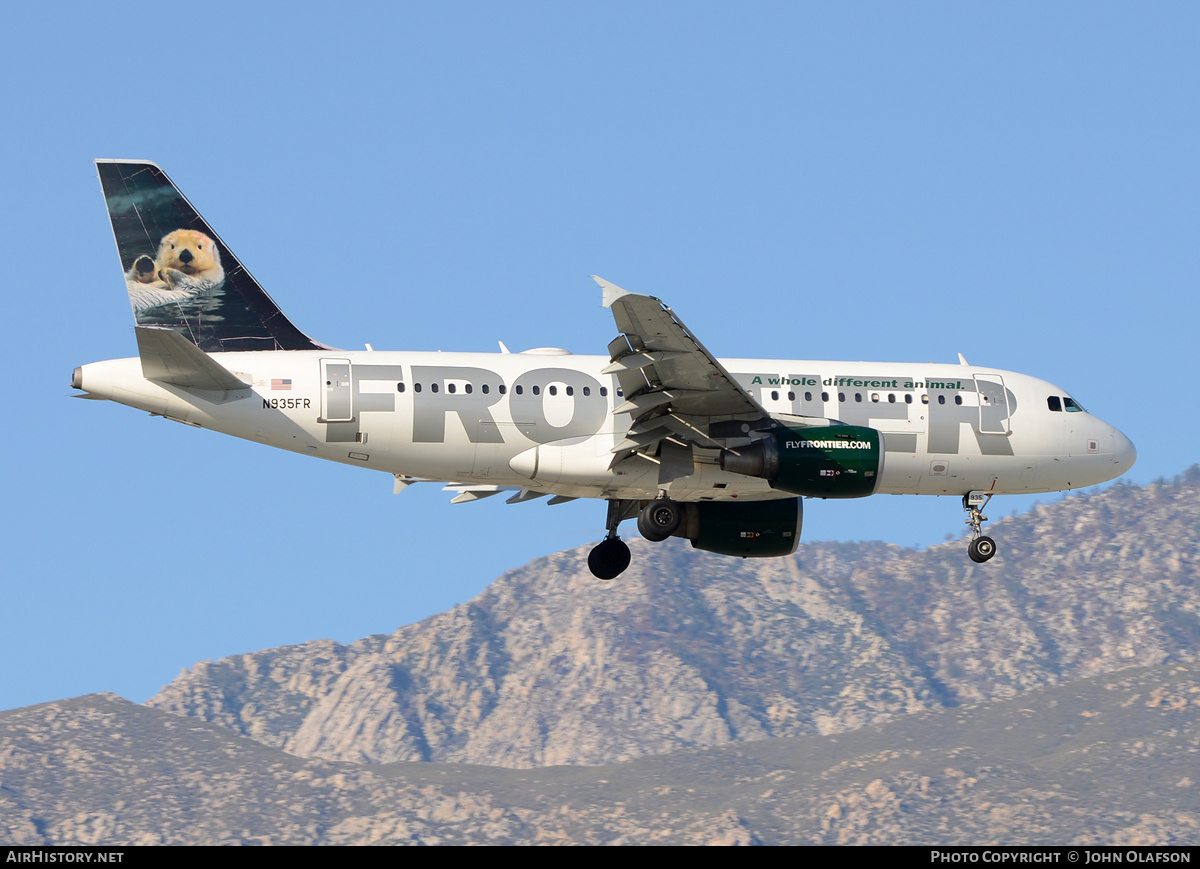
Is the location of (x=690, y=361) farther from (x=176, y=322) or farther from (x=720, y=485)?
(x=176, y=322)

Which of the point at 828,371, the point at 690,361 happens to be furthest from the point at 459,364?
the point at 828,371

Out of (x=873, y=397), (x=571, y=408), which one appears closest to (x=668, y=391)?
(x=571, y=408)

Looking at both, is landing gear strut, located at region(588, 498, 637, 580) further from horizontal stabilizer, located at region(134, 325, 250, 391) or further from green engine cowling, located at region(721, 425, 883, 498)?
horizontal stabilizer, located at region(134, 325, 250, 391)

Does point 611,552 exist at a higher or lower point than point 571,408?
lower

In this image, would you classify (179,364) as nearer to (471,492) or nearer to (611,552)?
(471,492)

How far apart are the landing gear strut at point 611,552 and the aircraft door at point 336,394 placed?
26.7ft

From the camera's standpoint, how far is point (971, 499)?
41812mm

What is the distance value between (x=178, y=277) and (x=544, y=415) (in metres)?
9.30

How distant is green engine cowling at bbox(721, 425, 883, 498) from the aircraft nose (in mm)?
8437

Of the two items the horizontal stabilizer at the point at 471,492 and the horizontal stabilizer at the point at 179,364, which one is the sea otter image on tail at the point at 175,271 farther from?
the horizontal stabilizer at the point at 471,492

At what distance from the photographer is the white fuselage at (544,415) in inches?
1479

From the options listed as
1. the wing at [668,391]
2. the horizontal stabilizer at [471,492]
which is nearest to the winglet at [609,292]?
the wing at [668,391]

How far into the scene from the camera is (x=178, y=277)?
3941 cm

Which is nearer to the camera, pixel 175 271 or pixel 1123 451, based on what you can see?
pixel 175 271
